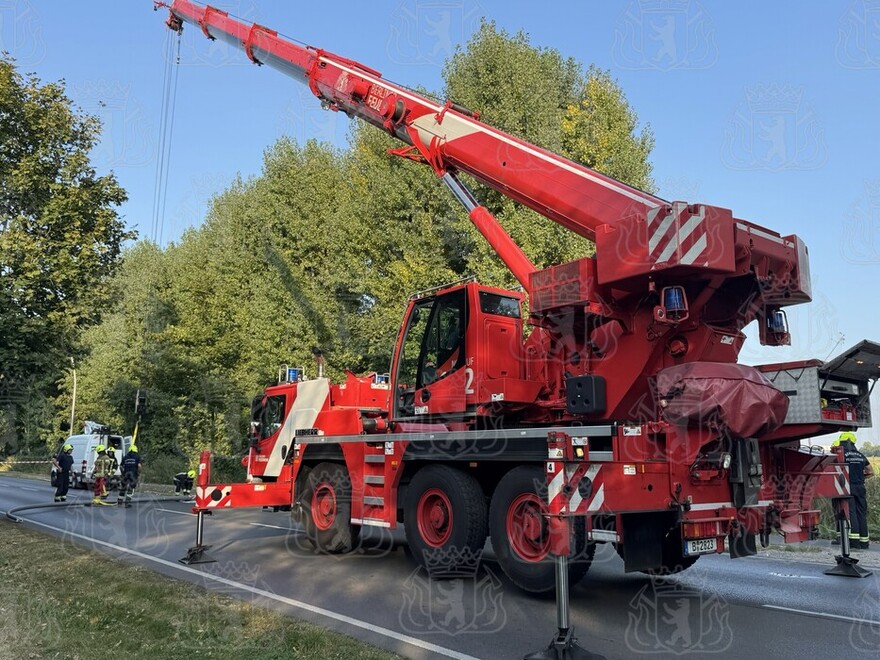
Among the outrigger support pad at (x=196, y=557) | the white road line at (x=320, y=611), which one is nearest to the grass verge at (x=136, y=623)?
the white road line at (x=320, y=611)

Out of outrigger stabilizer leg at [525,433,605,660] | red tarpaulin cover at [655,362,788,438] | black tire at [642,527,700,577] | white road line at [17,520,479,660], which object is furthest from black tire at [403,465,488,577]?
red tarpaulin cover at [655,362,788,438]

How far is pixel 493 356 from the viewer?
28.1ft

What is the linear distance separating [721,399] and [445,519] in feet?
11.5

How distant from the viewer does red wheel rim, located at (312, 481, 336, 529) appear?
1004cm

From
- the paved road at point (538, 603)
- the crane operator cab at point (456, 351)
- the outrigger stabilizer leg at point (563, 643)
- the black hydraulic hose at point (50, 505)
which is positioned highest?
the crane operator cab at point (456, 351)

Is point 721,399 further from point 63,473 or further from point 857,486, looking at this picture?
point 63,473

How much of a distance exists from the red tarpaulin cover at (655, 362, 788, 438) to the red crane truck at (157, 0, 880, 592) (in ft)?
0.06

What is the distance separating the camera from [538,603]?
22.9 ft

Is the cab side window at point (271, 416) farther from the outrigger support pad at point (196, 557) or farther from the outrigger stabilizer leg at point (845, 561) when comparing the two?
the outrigger stabilizer leg at point (845, 561)

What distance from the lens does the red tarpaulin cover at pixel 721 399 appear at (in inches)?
246

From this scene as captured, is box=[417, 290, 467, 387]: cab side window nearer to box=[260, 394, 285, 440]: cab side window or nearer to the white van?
box=[260, 394, 285, 440]: cab side window

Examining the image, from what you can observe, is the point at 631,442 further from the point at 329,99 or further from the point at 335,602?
the point at 329,99

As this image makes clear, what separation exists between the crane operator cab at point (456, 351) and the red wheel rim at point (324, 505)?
1684 mm

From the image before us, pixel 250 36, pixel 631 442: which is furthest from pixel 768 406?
pixel 250 36
